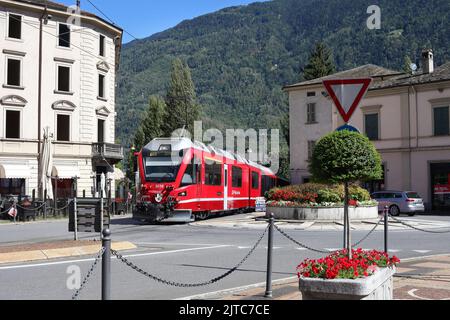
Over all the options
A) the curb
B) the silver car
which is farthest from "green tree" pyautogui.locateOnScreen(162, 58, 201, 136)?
the curb

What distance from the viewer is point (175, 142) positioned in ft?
80.8

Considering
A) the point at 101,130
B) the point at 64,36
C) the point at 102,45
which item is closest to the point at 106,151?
the point at 101,130

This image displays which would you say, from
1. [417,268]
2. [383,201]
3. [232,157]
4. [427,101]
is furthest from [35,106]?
[417,268]

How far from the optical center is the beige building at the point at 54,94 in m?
39.6

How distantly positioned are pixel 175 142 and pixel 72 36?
845 inches

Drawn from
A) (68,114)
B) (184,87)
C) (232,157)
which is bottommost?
(232,157)

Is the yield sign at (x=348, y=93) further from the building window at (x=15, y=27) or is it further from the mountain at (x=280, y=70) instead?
the mountain at (x=280, y=70)

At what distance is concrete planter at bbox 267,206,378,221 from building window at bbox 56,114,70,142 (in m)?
21.7

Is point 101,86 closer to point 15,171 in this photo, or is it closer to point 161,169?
point 15,171

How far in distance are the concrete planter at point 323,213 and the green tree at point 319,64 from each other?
40263mm

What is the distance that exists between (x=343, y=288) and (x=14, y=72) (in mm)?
38602

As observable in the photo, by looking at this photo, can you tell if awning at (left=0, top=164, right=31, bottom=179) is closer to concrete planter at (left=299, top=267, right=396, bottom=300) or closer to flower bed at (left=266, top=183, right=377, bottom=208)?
flower bed at (left=266, top=183, right=377, bottom=208)

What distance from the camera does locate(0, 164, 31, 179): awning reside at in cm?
3855
